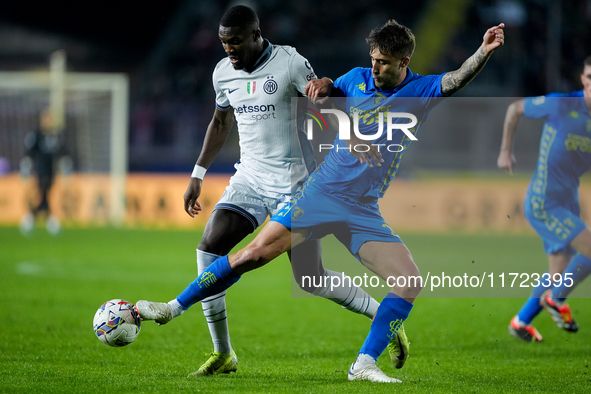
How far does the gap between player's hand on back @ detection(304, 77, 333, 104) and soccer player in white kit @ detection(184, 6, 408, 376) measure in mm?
359

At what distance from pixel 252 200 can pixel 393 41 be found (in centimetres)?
136

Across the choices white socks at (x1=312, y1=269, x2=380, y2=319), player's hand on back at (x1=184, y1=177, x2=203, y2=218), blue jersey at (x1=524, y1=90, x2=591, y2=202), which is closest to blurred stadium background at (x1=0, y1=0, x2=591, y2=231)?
blue jersey at (x1=524, y1=90, x2=591, y2=202)

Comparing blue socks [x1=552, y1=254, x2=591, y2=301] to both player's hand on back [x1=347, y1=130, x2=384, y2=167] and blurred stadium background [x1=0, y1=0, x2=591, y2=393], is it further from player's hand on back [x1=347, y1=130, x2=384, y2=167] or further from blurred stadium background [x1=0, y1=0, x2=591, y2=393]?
player's hand on back [x1=347, y1=130, x2=384, y2=167]

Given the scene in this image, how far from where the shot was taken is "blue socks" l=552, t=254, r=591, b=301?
21.4 feet

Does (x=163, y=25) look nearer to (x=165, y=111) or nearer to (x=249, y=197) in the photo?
(x=165, y=111)

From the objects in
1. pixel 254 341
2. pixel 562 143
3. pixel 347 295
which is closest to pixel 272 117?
pixel 347 295

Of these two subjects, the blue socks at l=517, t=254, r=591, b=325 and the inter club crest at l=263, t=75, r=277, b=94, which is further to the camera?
the blue socks at l=517, t=254, r=591, b=325

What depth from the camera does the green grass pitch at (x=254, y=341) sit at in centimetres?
444

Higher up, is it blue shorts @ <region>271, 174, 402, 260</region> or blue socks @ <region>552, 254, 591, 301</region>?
blue shorts @ <region>271, 174, 402, 260</region>

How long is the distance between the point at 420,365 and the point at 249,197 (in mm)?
1707

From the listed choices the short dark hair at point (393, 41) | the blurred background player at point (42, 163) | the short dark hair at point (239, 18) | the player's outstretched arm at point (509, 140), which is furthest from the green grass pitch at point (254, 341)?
the blurred background player at point (42, 163)

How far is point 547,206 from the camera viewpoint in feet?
21.1

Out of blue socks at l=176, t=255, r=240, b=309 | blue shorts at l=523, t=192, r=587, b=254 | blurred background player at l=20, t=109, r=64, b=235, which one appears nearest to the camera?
blue socks at l=176, t=255, r=240, b=309

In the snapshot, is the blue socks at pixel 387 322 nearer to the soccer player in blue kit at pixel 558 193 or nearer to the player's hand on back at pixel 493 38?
the player's hand on back at pixel 493 38
